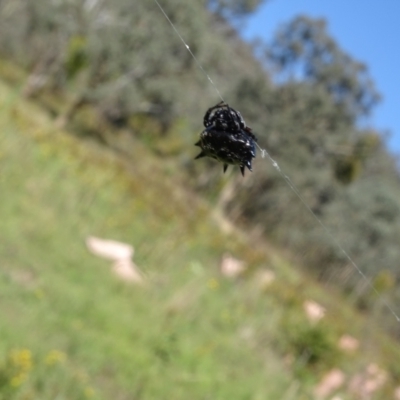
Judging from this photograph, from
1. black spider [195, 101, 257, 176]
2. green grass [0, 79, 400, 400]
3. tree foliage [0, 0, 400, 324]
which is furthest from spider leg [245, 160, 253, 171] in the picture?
tree foliage [0, 0, 400, 324]

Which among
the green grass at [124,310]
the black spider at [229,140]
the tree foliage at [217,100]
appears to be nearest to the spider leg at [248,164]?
the black spider at [229,140]

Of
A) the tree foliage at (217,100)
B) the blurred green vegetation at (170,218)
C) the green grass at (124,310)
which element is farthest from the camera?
the tree foliage at (217,100)

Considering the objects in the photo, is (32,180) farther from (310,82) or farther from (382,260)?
(310,82)

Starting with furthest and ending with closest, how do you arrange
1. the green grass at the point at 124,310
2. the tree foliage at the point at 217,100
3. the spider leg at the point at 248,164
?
the tree foliage at the point at 217,100
the green grass at the point at 124,310
the spider leg at the point at 248,164

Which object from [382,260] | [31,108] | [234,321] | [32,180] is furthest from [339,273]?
[31,108]

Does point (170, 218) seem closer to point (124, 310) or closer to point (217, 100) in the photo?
point (124, 310)

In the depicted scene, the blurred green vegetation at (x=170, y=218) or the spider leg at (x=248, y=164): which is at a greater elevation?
the blurred green vegetation at (x=170, y=218)

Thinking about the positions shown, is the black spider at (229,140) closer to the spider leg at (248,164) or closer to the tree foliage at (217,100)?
the spider leg at (248,164)
